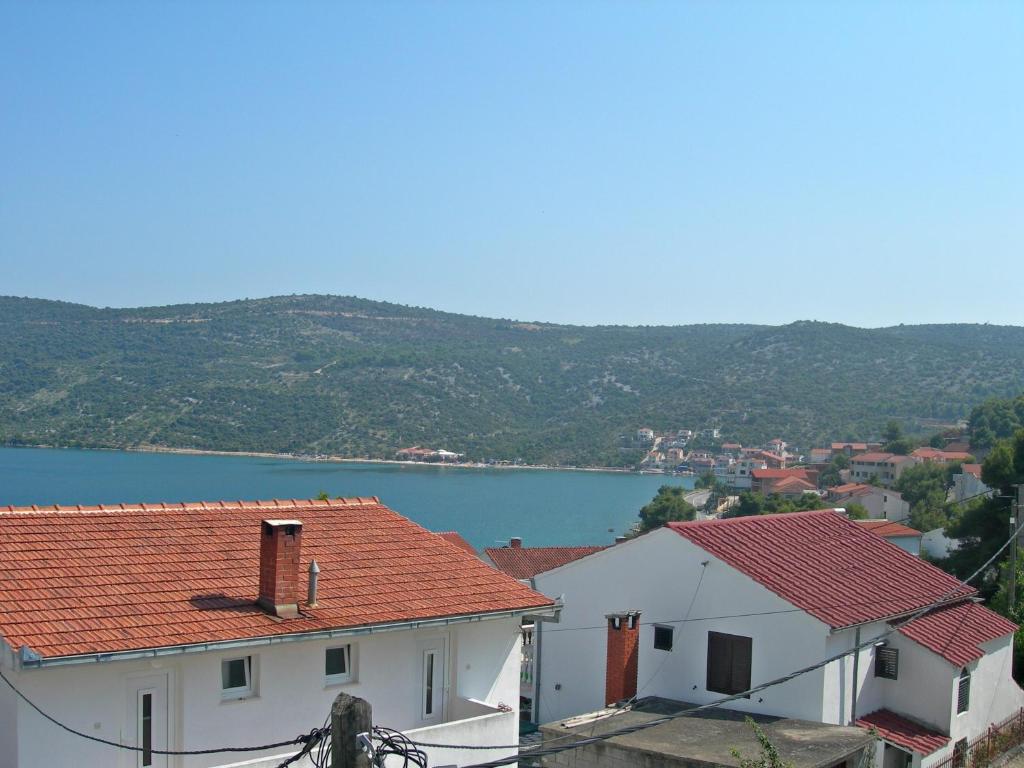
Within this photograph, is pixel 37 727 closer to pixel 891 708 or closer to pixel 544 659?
pixel 544 659

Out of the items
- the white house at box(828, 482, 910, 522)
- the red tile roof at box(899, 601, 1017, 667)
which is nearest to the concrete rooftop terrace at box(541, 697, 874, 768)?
the red tile roof at box(899, 601, 1017, 667)

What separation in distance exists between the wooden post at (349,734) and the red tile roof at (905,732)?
13.5 meters

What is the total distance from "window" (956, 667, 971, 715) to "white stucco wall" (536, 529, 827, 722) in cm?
332

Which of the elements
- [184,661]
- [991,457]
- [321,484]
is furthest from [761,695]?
[321,484]

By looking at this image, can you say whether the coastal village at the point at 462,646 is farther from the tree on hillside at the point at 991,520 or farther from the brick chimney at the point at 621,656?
the tree on hillside at the point at 991,520

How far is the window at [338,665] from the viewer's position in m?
12.5

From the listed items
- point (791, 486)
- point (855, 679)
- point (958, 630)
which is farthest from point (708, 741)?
point (791, 486)

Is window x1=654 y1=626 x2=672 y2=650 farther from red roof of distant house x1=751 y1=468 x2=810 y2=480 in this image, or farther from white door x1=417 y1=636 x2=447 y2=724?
red roof of distant house x1=751 y1=468 x2=810 y2=480

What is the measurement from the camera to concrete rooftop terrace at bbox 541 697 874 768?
14.8 meters

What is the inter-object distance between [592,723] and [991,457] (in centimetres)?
2521

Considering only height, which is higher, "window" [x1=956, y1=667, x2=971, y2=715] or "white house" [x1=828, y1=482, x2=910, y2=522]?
"window" [x1=956, y1=667, x2=971, y2=715]

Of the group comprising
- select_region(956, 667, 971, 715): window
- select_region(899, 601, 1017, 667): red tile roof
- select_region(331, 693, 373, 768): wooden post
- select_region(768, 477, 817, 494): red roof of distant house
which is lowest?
select_region(768, 477, 817, 494): red roof of distant house

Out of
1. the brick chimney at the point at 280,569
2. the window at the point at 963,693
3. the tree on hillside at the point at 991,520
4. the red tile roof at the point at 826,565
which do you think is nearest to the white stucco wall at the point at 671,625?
the red tile roof at the point at 826,565

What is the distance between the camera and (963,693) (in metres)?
18.9
